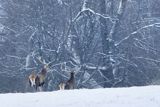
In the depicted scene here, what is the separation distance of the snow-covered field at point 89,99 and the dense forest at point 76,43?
1800 centimetres

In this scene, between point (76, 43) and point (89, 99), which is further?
point (76, 43)

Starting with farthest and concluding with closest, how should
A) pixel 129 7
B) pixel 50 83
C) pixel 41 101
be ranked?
pixel 129 7 < pixel 50 83 < pixel 41 101

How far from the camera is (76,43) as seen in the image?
3575cm

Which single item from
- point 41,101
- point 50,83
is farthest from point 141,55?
point 41,101

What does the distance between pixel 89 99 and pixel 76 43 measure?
799 inches

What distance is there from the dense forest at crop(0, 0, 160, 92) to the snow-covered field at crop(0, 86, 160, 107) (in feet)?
59.0

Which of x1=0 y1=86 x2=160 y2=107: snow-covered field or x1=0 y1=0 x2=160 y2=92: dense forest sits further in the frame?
x1=0 y1=0 x2=160 y2=92: dense forest

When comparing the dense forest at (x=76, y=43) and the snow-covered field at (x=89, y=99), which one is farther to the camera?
the dense forest at (x=76, y=43)

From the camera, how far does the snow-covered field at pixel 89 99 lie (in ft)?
49.3

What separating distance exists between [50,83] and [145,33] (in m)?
6.89

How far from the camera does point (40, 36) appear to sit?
3553cm

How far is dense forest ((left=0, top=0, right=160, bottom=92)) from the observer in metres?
35.2

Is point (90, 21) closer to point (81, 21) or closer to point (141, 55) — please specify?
point (81, 21)

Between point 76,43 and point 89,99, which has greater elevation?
point 89,99
